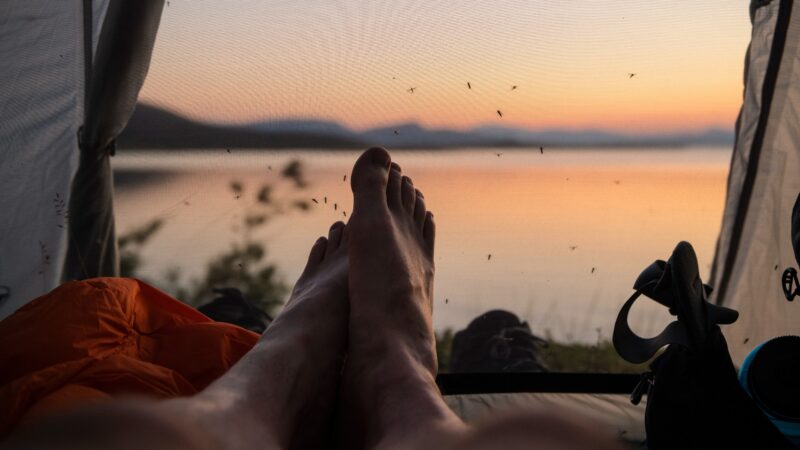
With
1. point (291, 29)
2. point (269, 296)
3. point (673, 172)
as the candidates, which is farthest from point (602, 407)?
point (291, 29)

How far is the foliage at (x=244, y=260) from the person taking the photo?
5.29 feet

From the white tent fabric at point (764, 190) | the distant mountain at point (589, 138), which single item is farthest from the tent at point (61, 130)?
the white tent fabric at point (764, 190)

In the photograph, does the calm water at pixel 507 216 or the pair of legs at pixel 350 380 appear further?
the calm water at pixel 507 216

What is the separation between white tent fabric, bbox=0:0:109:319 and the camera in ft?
5.32

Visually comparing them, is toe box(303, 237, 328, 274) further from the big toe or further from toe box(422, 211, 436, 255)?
Result: toe box(422, 211, 436, 255)

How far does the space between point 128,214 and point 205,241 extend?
19cm

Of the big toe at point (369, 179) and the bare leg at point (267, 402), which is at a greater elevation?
the big toe at point (369, 179)

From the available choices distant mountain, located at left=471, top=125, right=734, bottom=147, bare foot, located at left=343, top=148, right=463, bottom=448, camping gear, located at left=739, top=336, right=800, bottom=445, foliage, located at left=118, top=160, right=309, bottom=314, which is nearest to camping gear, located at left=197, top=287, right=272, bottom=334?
foliage, located at left=118, top=160, right=309, bottom=314

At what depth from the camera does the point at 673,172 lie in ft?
5.17

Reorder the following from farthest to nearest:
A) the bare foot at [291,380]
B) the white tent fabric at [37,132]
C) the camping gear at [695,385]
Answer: the white tent fabric at [37,132] < the camping gear at [695,385] < the bare foot at [291,380]

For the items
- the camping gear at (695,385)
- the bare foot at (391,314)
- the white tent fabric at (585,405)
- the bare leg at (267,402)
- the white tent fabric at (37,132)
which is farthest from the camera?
the white tent fabric at (37,132)

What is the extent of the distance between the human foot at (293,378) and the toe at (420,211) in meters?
0.19

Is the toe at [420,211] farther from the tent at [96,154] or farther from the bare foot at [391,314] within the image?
the tent at [96,154]

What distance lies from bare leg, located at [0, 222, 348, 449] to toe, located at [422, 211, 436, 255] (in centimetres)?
19
